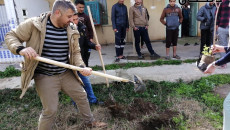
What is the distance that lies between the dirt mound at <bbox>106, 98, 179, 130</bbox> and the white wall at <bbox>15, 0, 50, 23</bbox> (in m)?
4.45

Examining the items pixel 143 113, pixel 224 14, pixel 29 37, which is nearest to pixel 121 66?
pixel 143 113

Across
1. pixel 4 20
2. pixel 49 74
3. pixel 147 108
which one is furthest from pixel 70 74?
pixel 4 20

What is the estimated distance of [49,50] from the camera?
252cm

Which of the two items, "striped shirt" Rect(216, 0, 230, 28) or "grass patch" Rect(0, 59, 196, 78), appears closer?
"striped shirt" Rect(216, 0, 230, 28)

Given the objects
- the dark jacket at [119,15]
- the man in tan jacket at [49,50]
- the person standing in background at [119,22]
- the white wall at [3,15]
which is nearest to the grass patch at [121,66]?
the person standing in background at [119,22]

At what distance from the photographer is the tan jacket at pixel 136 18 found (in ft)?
21.0

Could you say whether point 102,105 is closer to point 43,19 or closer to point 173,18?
point 43,19

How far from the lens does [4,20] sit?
21.2ft

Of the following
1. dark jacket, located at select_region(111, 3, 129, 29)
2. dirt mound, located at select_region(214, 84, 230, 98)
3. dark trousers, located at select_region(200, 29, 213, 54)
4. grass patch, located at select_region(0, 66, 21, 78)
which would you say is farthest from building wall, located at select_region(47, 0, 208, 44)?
dirt mound, located at select_region(214, 84, 230, 98)

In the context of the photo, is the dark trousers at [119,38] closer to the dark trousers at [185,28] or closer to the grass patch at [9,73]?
the grass patch at [9,73]

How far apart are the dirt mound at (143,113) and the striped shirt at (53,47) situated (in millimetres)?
1305

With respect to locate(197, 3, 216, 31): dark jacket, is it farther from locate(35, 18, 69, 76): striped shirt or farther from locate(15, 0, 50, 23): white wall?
locate(15, 0, 50, 23): white wall

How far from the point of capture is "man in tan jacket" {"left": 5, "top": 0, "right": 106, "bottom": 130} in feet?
7.79

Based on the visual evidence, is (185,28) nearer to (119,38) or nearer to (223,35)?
(119,38)
